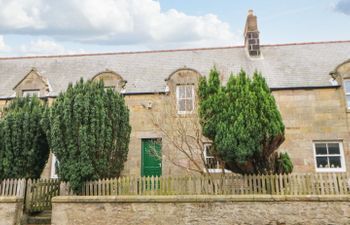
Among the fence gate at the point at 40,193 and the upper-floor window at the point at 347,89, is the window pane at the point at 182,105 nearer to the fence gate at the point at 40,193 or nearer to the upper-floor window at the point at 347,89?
the fence gate at the point at 40,193

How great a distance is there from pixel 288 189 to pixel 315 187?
3.18 ft

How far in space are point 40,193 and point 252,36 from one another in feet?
48.5

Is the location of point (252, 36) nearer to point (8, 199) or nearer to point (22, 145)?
point (22, 145)

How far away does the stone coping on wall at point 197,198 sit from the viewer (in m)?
8.66

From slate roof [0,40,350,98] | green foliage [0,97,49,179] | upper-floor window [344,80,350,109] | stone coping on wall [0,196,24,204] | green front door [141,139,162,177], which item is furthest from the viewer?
slate roof [0,40,350,98]

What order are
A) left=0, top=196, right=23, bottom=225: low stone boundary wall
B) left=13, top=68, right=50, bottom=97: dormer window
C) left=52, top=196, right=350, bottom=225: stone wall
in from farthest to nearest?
left=13, top=68, right=50, bottom=97: dormer window
left=0, top=196, right=23, bottom=225: low stone boundary wall
left=52, top=196, right=350, bottom=225: stone wall

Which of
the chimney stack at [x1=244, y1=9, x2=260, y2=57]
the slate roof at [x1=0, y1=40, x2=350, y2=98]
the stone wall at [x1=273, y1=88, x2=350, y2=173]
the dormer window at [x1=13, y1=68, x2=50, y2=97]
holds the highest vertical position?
the chimney stack at [x1=244, y1=9, x2=260, y2=57]

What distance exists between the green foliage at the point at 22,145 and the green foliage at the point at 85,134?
845 millimetres

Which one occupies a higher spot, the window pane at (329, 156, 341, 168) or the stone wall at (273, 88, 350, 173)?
the stone wall at (273, 88, 350, 173)

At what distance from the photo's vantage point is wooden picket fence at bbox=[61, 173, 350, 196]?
951cm

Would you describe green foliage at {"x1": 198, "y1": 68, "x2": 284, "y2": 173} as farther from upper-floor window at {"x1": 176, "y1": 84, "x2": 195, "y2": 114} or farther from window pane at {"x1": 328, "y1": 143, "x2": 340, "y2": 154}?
window pane at {"x1": 328, "y1": 143, "x2": 340, "y2": 154}

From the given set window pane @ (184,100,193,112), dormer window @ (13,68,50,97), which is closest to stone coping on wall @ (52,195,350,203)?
window pane @ (184,100,193,112)

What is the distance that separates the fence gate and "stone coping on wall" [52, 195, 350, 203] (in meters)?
1.60

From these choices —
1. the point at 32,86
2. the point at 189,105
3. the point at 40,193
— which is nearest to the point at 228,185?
the point at 189,105
